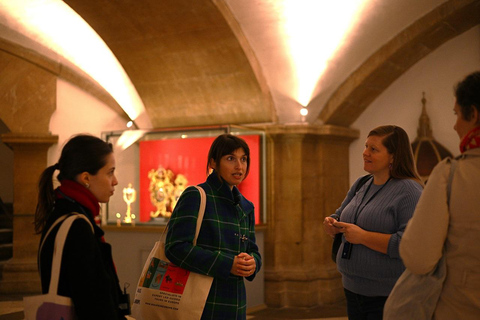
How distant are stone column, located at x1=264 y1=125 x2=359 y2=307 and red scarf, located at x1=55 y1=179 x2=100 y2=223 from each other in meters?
5.48

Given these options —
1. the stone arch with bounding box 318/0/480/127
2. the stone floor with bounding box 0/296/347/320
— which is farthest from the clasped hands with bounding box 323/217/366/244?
the stone arch with bounding box 318/0/480/127

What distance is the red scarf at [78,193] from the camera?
7.14ft

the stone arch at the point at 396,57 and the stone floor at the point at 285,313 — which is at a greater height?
the stone arch at the point at 396,57

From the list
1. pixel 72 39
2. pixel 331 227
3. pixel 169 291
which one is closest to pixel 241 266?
pixel 169 291

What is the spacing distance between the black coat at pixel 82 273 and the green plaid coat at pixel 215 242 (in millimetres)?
684

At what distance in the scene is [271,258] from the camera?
759 cm

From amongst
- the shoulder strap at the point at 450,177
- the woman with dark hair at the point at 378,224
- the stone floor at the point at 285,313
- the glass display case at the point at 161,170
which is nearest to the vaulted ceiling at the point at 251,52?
the glass display case at the point at 161,170

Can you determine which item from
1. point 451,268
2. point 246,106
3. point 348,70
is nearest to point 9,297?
point 246,106

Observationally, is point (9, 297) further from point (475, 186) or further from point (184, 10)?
point (475, 186)

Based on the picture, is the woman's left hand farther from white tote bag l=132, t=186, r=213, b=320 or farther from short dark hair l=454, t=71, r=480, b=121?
short dark hair l=454, t=71, r=480, b=121

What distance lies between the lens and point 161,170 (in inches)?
319

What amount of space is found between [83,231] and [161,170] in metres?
6.05

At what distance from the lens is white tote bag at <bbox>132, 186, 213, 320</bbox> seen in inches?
108

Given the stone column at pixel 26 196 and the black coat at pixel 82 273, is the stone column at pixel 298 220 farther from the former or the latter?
the black coat at pixel 82 273
